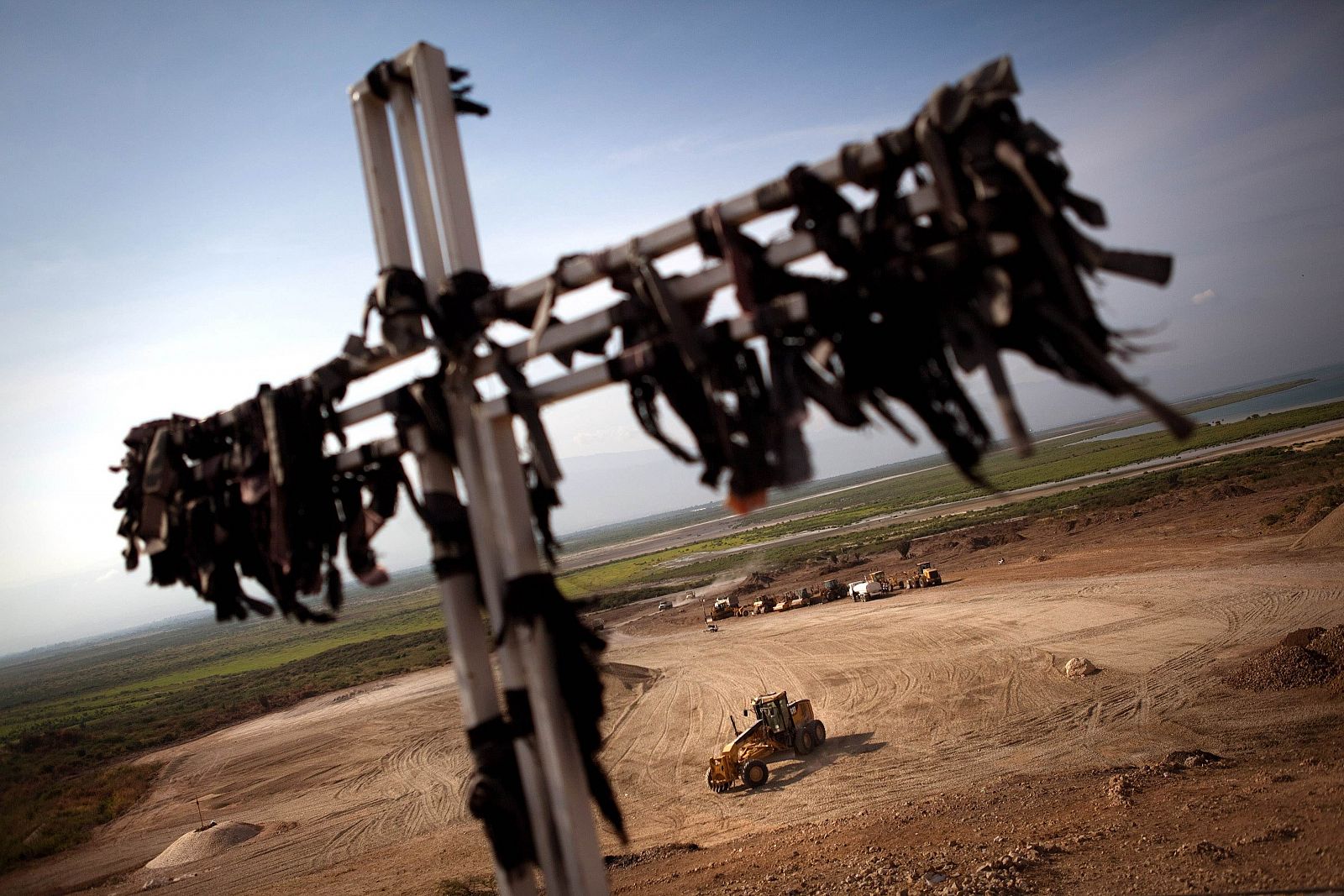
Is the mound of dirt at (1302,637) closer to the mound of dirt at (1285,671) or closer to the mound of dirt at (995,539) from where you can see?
the mound of dirt at (1285,671)

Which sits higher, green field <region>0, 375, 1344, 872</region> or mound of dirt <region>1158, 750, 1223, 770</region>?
mound of dirt <region>1158, 750, 1223, 770</region>

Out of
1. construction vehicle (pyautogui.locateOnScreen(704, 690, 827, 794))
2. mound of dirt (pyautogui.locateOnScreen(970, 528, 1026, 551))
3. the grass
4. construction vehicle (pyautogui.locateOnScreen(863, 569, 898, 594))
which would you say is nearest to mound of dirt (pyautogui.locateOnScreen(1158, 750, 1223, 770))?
construction vehicle (pyautogui.locateOnScreen(704, 690, 827, 794))

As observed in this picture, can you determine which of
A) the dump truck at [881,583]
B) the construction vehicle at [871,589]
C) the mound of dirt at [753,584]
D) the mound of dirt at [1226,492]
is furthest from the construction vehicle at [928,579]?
the mound of dirt at [1226,492]

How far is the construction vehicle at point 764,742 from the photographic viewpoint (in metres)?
16.4

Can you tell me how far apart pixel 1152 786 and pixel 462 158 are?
1334 centimetres

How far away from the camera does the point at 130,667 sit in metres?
96.9

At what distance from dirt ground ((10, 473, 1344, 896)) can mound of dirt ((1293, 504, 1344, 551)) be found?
0.88m

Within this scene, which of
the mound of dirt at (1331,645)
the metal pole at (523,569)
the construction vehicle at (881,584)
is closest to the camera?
the metal pole at (523,569)

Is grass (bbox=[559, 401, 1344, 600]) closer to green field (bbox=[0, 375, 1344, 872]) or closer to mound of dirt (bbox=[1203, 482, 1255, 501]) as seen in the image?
green field (bbox=[0, 375, 1344, 872])

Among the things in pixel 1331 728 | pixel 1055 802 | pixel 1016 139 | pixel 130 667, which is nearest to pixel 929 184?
pixel 1016 139

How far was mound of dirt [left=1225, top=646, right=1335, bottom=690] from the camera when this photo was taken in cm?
1445

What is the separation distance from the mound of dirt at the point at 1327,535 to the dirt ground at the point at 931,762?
876mm

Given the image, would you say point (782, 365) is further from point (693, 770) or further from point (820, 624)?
point (820, 624)

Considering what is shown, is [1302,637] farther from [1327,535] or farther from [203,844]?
[203,844]
